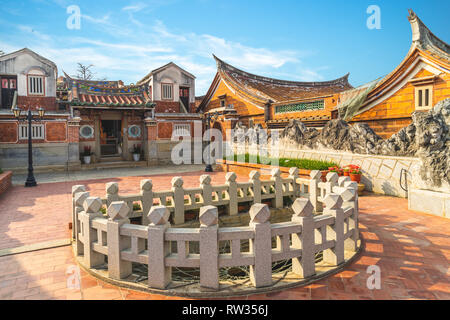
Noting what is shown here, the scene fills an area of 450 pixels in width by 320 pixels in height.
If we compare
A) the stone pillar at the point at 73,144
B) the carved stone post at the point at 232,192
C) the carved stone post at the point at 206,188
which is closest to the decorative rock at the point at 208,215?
the carved stone post at the point at 206,188

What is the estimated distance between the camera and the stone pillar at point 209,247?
138 inches

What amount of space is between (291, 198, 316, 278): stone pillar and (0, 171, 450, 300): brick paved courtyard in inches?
8.4

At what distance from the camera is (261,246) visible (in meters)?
3.64

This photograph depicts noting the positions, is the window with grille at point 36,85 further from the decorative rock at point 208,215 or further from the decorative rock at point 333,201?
the decorative rock at point 333,201

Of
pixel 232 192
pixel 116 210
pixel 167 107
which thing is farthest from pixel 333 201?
pixel 167 107

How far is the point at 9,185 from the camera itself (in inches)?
444

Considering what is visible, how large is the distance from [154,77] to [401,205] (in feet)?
53.6

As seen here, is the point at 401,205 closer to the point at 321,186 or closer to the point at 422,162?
the point at 422,162

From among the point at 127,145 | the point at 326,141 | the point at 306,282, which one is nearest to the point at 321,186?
the point at 306,282

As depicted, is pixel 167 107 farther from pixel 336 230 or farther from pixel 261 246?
pixel 261 246

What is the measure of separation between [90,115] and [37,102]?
2821 mm

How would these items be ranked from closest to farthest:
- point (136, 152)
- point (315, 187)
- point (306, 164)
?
point (315, 187)
point (306, 164)
point (136, 152)

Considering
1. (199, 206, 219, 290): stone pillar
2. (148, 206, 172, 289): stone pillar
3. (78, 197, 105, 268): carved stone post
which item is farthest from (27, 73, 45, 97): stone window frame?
(199, 206, 219, 290): stone pillar

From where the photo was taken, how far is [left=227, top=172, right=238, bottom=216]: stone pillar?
722cm
